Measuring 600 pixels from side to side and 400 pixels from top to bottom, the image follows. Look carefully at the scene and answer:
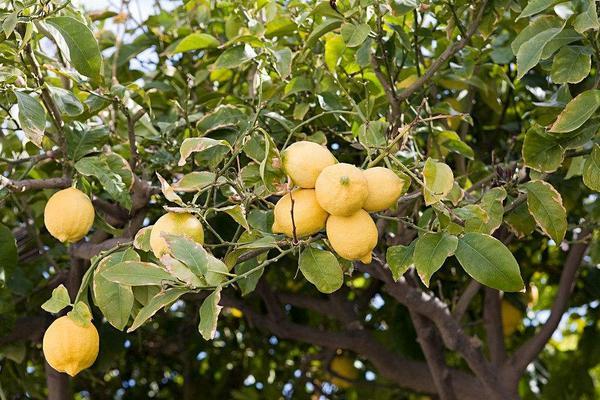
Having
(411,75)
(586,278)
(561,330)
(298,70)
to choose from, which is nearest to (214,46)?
(298,70)

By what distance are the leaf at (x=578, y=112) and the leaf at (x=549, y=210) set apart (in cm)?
7

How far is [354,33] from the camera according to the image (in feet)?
3.76

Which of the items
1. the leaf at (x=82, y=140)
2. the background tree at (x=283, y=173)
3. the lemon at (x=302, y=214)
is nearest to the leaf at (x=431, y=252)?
the background tree at (x=283, y=173)

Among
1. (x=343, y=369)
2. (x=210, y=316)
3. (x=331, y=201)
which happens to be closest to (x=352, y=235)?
(x=331, y=201)

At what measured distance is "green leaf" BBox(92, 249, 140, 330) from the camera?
99 cm

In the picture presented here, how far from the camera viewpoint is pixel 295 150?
0.92 metres

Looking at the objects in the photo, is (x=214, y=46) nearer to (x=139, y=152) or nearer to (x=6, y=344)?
(x=139, y=152)

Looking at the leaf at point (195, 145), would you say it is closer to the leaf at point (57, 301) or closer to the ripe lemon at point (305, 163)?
the ripe lemon at point (305, 163)

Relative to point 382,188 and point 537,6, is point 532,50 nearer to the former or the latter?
point 537,6

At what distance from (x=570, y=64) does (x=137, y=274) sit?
633 mm

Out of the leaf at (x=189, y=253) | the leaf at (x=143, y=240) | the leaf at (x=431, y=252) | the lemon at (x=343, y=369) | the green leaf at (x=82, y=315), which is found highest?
the leaf at (x=189, y=253)

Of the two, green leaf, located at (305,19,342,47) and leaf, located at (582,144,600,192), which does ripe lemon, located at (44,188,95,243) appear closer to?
green leaf, located at (305,19,342,47)

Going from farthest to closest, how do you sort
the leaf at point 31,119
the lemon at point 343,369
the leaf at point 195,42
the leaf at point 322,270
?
the lemon at point 343,369
the leaf at point 195,42
the leaf at point 31,119
the leaf at point 322,270

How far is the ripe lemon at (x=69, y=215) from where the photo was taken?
1093 mm
